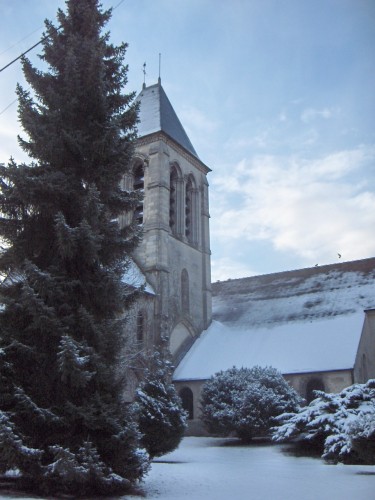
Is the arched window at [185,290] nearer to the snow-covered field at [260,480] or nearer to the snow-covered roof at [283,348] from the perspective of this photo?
the snow-covered roof at [283,348]

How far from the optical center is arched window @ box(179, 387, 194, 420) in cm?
2275

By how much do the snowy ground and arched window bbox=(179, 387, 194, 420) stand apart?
8.15 metres

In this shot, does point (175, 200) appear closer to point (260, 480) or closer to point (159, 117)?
point (159, 117)

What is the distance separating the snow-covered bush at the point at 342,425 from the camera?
10.3 metres

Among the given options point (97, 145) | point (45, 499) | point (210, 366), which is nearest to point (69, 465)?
point (45, 499)

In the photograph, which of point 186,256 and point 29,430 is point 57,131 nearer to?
point 29,430

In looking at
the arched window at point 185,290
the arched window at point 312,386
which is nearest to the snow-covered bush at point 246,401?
the arched window at point 312,386

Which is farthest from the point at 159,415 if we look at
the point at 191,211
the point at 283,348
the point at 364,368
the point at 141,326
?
the point at 191,211

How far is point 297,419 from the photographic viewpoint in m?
13.9

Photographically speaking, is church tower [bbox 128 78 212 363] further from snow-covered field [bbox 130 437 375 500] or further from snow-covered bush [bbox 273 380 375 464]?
snow-covered field [bbox 130 437 375 500]

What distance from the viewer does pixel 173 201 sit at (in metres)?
27.2

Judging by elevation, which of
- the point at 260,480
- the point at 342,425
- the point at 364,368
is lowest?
the point at 260,480

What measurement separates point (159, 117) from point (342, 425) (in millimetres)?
19635

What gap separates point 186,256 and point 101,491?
19845mm
